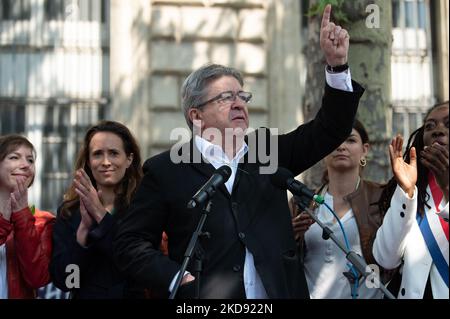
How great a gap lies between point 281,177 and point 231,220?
0.34m

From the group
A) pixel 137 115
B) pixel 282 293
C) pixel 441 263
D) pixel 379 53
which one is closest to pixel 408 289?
pixel 441 263

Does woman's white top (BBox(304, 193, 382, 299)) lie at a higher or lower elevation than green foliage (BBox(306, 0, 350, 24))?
lower

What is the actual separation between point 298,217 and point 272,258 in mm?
870

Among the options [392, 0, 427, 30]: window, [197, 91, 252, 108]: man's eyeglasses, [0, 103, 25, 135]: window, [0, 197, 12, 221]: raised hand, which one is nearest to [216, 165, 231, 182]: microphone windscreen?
[197, 91, 252, 108]: man's eyeglasses

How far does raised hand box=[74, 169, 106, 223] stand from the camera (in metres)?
4.80

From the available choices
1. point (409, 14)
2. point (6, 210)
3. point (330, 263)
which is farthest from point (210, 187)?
point (409, 14)

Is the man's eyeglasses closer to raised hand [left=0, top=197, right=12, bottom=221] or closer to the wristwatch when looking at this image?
the wristwatch

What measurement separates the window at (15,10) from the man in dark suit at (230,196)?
294 inches

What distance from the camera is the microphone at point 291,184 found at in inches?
144

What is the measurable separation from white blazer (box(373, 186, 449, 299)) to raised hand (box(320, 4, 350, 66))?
2.25 ft

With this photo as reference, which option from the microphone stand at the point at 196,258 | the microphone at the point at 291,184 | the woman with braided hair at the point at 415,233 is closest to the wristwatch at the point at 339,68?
the woman with braided hair at the point at 415,233

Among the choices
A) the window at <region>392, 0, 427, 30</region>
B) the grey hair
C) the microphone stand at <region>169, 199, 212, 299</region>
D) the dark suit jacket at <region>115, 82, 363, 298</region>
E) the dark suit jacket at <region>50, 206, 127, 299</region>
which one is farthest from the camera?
the window at <region>392, 0, 427, 30</region>

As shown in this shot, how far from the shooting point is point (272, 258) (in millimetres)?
3977

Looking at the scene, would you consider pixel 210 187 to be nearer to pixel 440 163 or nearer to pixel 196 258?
pixel 196 258
